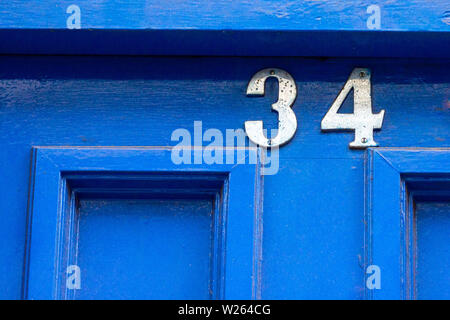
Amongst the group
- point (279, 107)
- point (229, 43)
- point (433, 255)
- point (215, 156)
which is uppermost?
point (229, 43)

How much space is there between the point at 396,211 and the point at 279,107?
0.31 metres

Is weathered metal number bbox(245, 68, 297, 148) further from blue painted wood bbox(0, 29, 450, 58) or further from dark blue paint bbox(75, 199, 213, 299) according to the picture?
dark blue paint bbox(75, 199, 213, 299)

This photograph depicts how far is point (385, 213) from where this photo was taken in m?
1.85

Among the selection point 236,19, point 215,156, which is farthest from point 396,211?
point 236,19

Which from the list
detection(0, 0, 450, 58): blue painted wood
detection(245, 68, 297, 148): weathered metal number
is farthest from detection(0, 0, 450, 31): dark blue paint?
detection(245, 68, 297, 148): weathered metal number

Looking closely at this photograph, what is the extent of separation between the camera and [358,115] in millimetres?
1916

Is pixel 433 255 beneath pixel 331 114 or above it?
beneath

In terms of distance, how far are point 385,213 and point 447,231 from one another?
140mm

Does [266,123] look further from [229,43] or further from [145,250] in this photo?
[145,250]

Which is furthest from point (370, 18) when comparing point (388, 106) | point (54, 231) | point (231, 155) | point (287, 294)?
point (54, 231)

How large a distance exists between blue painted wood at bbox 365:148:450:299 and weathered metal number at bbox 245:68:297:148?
0.56 ft

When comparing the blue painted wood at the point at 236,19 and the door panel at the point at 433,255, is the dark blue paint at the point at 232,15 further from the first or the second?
the door panel at the point at 433,255

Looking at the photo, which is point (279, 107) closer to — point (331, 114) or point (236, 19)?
point (331, 114)

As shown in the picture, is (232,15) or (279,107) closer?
(232,15)
